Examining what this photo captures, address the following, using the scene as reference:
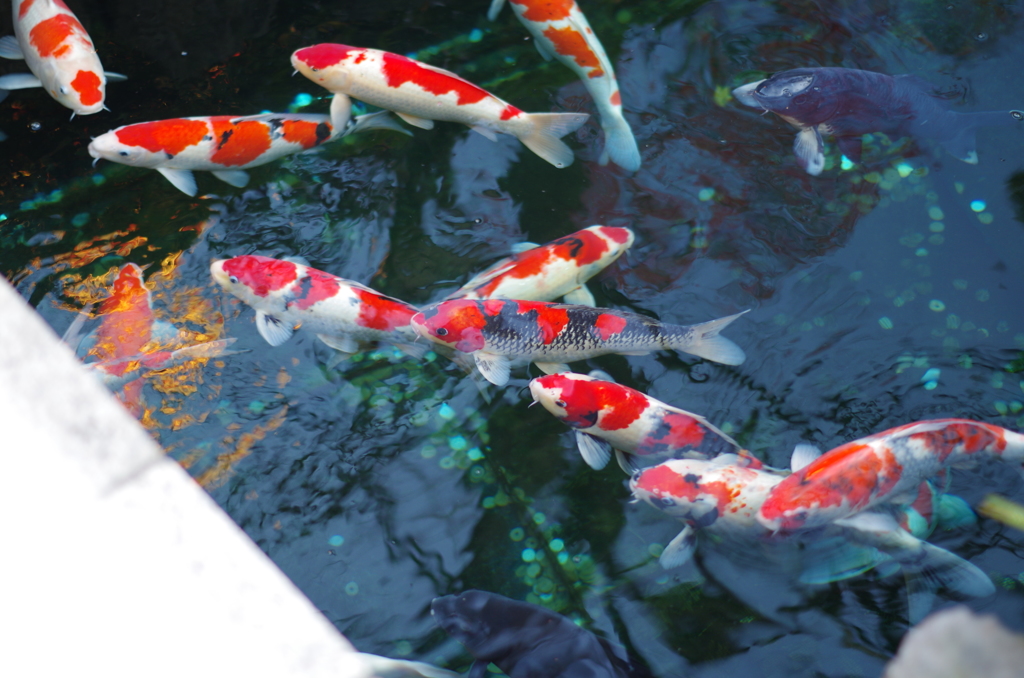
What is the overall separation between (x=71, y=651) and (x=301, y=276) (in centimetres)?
145

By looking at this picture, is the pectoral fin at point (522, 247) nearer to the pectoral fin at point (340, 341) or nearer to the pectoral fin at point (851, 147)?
the pectoral fin at point (340, 341)

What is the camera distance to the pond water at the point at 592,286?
2.37 metres

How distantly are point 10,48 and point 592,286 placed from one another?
114 inches

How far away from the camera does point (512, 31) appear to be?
3.58m

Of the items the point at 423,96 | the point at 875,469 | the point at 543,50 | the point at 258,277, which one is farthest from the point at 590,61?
the point at 875,469

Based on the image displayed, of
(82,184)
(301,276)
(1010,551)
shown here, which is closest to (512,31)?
(301,276)

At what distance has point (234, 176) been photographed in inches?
118

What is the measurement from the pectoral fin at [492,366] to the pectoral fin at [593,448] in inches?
14.1

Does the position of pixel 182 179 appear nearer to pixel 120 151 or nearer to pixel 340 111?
pixel 120 151

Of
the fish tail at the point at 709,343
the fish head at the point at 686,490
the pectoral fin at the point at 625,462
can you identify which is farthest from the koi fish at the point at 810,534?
the fish tail at the point at 709,343

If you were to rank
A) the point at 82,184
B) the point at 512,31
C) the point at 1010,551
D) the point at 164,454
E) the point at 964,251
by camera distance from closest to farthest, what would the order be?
the point at 1010,551 < the point at 164,454 < the point at 964,251 < the point at 82,184 < the point at 512,31

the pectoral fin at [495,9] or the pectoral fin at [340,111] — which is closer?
the pectoral fin at [340,111]

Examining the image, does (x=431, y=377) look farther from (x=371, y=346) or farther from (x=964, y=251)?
(x=964, y=251)

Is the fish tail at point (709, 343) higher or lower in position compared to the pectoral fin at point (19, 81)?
lower
